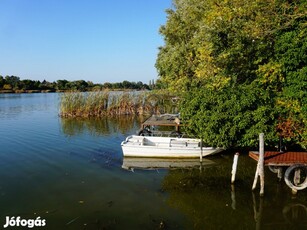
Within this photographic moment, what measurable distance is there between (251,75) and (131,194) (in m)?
11.0

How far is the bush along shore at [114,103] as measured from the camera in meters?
34.7

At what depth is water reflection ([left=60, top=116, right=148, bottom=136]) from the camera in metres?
26.0

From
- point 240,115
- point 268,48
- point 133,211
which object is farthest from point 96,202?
point 268,48

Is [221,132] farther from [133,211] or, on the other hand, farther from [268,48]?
[133,211]

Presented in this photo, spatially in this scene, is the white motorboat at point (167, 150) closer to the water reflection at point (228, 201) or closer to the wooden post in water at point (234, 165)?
the water reflection at point (228, 201)

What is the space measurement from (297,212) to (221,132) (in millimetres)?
6370

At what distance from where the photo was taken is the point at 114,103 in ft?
120

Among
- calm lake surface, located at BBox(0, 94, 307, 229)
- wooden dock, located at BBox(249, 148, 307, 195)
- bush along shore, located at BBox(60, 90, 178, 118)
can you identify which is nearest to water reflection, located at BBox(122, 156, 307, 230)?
calm lake surface, located at BBox(0, 94, 307, 229)

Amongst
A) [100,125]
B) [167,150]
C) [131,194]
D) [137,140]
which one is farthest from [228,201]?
[100,125]

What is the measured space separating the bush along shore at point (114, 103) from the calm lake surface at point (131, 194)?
51.8 feet

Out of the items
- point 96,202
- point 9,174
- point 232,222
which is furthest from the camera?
point 9,174

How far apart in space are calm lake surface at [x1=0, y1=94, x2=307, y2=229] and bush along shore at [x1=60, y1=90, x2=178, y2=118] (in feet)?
51.8

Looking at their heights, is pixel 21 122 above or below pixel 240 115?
below

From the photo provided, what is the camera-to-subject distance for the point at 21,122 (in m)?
31.5
